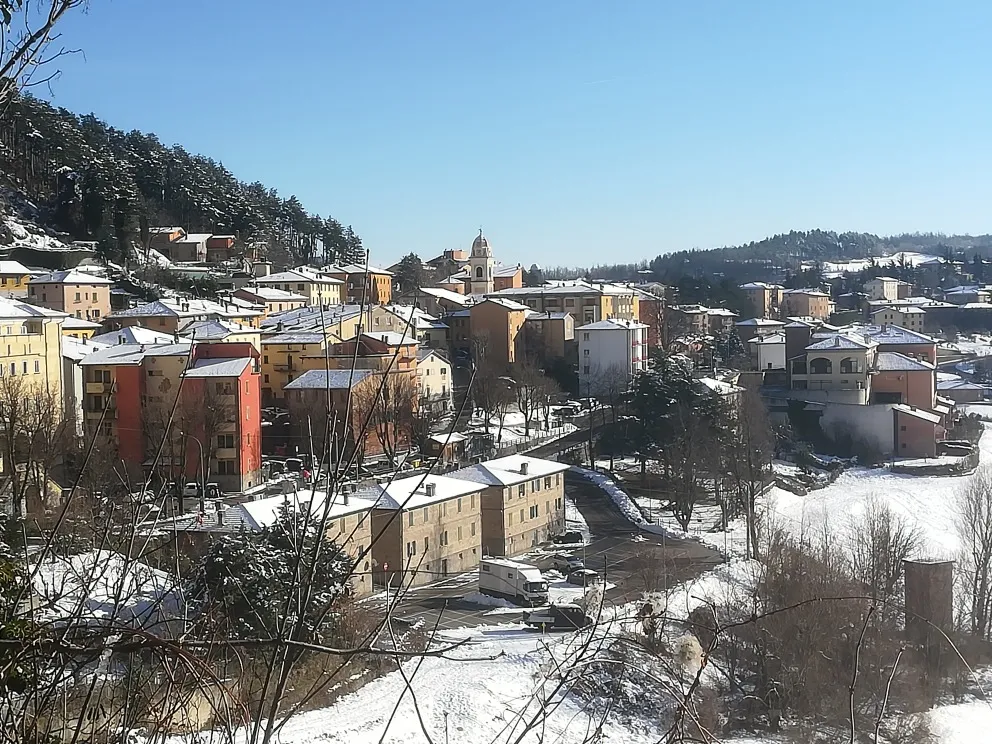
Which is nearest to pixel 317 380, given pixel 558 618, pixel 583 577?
pixel 583 577

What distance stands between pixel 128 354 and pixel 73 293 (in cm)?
759

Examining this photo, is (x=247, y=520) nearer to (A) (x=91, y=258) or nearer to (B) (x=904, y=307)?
(A) (x=91, y=258)

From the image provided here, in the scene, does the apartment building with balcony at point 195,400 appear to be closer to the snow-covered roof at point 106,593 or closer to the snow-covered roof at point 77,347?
the snow-covered roof at point 77,347

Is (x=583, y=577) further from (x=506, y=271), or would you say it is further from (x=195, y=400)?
(x=506, y=271)

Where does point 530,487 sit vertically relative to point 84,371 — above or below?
below

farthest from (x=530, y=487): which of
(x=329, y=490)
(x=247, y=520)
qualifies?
(x=329, y=490)

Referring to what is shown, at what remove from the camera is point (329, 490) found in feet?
4.17

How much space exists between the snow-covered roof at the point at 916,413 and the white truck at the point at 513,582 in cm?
1236

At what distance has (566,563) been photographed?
511 inches

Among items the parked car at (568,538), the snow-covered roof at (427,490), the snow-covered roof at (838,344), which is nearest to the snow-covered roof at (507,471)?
the snow-covered roof at (427,490)

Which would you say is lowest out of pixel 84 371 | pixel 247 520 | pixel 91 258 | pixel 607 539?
pixel 607 539

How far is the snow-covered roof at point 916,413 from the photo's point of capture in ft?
69.2

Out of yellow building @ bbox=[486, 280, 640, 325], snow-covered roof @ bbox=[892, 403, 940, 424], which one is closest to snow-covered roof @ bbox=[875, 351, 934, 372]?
snow-covered roof @ bbox=[892, 403, 940, 424]

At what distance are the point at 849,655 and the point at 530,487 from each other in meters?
6.06
